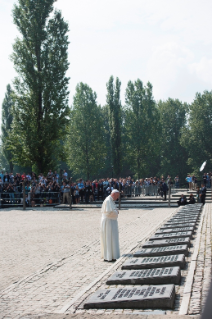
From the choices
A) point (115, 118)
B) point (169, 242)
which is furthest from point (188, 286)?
point (115, 118)

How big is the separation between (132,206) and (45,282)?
69.7 ft

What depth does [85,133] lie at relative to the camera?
65562 millimetres

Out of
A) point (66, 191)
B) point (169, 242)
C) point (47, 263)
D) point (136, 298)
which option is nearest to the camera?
point (136, 298)

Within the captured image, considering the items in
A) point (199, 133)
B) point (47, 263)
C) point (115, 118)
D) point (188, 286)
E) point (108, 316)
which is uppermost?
point (115, 118)

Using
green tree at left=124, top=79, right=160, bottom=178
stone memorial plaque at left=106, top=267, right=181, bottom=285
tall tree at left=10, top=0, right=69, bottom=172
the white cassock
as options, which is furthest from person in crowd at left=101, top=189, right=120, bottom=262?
green tree at left=124, top=79, right=160, bottom=178

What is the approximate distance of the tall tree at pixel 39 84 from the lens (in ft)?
118

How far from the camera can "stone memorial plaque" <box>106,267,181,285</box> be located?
18.9 feet

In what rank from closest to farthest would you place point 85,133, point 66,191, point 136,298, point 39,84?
point 136,298
point 66,191
point 39,84
point 85,133

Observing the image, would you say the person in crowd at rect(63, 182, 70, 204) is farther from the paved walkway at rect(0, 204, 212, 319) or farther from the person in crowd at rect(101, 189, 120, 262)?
the person in crowd at rect(101, 189, 120, 262)

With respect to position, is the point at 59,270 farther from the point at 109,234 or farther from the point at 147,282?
the point at 147,282

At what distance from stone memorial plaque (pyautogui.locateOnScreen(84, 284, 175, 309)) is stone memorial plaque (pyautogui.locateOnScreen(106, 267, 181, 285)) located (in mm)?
292

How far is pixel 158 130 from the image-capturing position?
67000 mm

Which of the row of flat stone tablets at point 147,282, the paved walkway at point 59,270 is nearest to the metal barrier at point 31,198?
the paved walkway at point 59,270

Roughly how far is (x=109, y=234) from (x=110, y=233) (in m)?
0.04
